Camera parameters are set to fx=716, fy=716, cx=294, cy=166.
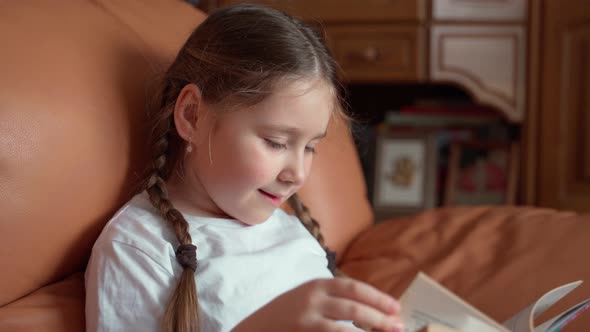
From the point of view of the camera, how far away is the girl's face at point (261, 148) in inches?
31.0

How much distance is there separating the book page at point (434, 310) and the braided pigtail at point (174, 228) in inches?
8.4

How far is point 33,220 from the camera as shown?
27.6 inches

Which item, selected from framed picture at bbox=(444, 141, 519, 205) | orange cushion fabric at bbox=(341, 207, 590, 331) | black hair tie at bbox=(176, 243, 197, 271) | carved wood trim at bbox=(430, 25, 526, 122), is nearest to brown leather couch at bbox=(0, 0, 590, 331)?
orange cushion fabric at bbox=(341, 207, 590, 331)

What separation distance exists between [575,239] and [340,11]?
1078 mm

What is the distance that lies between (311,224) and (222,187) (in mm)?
198

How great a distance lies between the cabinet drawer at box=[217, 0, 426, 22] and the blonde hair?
42.4 inches

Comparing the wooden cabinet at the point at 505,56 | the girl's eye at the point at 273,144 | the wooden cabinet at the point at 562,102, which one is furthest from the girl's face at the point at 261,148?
the wooden cabinet at the point at 562,102

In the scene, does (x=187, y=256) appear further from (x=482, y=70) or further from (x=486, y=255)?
(x=482, y=70)

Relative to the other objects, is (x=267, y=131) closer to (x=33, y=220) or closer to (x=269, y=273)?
(x=269, y=273)

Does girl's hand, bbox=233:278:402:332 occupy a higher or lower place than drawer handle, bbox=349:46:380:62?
higher

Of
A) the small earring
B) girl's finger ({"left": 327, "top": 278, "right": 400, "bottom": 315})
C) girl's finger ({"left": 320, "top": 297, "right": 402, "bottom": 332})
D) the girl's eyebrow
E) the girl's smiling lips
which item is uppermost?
the girl's eyebrow

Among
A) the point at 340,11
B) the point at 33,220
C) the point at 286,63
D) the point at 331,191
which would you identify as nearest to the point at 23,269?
the point at 33,220

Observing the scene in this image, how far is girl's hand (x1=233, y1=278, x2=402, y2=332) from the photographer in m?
0.56

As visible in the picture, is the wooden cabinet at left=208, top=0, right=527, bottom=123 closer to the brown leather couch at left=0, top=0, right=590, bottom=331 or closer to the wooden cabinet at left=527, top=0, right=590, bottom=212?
the wooden cabinet at left=527, top=0, right=590, bottom=212
